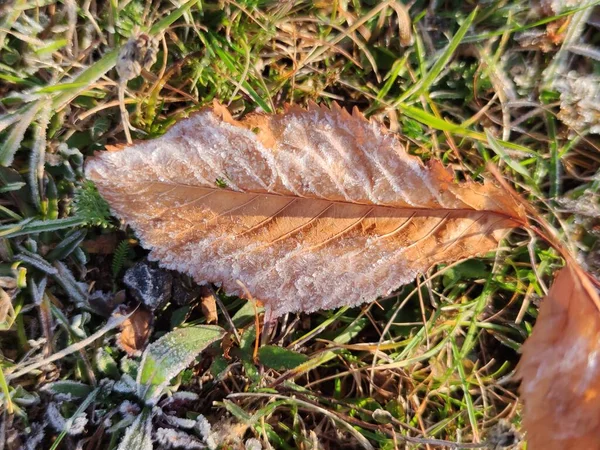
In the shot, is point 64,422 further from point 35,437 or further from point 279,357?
point 279,357

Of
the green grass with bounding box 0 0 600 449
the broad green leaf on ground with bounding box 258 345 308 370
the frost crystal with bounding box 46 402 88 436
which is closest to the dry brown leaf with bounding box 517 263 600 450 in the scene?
the green grass with bounding box 0 0 600 449

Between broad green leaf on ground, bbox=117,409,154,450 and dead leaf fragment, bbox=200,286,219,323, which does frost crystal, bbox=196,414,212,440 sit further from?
dead leaf fragment, bbox=200,286,219,323

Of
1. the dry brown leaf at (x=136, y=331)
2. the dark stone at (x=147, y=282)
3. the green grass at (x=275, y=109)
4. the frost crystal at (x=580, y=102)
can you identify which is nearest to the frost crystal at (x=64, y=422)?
the green grass at (x=275, y=109)

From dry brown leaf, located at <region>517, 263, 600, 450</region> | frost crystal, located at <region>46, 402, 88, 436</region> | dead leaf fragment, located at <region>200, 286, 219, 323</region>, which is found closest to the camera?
dry brown leaf, located at <region>517, 263, 600, 450</region>

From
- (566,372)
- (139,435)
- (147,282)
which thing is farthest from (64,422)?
(566,372)

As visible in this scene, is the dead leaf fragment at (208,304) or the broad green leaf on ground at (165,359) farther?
the dead leaf fragment at (208,304)

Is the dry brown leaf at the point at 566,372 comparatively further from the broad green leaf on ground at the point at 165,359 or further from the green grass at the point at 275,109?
the broad green leaf on ground at the point at 165,359

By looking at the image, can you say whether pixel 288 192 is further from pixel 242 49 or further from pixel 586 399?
pixel 586 399

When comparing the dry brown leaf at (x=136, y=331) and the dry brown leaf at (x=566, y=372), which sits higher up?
the dry brown leaf at (x=566, y=372)

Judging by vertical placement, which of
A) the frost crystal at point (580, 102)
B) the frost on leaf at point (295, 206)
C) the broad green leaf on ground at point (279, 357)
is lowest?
the broad green leaf on ground at point (279, 357)
